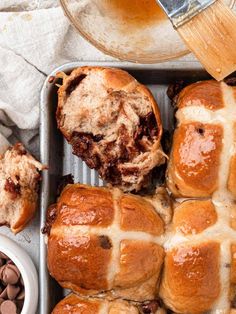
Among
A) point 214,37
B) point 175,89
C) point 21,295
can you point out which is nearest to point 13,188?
point 21,295

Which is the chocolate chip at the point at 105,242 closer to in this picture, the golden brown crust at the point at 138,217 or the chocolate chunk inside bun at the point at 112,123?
the golden brown crust at the point at 138,217

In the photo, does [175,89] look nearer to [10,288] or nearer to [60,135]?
[60,135]

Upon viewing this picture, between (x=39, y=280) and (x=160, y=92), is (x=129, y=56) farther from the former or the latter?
(x=39, y=280)

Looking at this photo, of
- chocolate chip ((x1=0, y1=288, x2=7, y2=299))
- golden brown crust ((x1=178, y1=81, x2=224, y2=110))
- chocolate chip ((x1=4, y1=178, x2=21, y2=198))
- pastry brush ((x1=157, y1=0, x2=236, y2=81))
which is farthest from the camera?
chocolate chip ((x1=0, y1=288, x2=7, y2=299))

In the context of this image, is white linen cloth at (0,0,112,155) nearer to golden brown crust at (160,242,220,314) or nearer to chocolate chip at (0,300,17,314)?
chocolate chip at (0,300,17,314)

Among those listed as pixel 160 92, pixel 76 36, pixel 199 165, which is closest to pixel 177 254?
pixel 199 165

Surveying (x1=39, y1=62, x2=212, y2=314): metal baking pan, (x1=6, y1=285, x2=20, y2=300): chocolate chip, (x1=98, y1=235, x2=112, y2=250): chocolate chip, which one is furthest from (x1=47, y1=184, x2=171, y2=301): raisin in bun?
(x1=6, y1=285, x2=20, y2=300): chocolate chip
